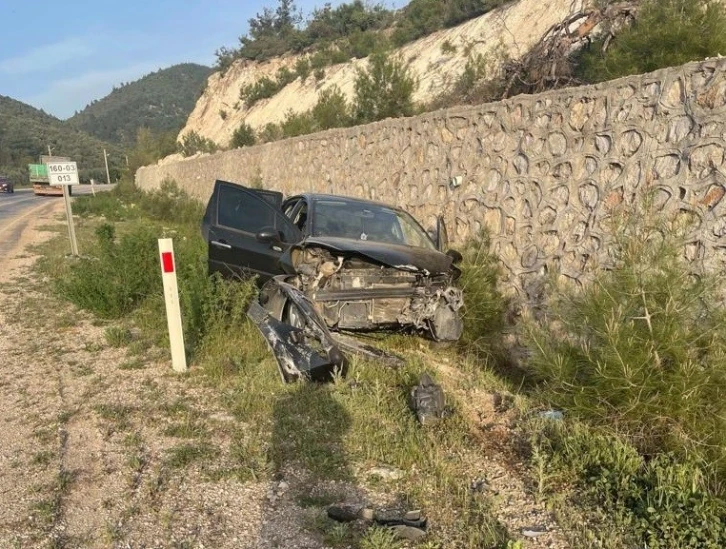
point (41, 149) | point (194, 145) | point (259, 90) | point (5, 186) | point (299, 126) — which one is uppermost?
point (41, 149)

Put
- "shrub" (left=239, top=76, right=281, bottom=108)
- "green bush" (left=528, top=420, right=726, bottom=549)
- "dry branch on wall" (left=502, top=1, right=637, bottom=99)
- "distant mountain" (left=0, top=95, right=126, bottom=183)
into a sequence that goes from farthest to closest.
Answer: "distant mountain" (left=0, top=95, right=126, bottom=183)
"shrub" (left=239, top=76, right=281, bottom=108)
"dry branch on wall" (left=502, top=1, right=637, bottom=99)
"green bush" (left=528, top=420, right=726, bottom=549)

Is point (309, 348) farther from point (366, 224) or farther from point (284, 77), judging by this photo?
point (284, 77)

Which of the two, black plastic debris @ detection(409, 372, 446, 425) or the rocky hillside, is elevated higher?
the rocky hillside

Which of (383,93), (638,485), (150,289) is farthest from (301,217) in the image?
(383,93)

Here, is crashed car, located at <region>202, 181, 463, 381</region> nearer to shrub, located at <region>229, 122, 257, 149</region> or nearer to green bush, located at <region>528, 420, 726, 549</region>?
green bush, located at <region>528, 420, 726, 549</region>

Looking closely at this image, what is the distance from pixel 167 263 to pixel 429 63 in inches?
877

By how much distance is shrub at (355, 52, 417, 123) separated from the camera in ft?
56.6

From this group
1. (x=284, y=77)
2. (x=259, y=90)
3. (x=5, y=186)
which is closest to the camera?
(x=284, y=77)

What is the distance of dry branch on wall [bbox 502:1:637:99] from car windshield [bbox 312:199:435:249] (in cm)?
642

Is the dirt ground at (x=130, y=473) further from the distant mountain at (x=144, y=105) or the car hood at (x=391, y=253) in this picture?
the distant mountain at (x=144, y=105)

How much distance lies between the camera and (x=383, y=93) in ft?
57.2

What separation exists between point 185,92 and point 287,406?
524 ft

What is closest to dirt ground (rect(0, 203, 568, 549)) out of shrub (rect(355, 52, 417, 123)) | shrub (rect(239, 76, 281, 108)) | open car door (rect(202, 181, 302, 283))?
open car door (rect(202, 181, 302, 283))

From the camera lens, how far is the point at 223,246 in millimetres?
7191
